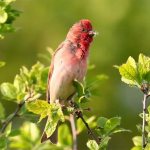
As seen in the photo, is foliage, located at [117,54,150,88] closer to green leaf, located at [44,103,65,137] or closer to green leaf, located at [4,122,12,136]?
green leaf, located at [44,103,65,137]

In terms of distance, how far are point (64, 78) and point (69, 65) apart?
141 millimetres

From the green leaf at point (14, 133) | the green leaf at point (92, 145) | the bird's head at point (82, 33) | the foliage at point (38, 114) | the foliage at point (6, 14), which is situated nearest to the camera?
the foliage at point (38, 114)

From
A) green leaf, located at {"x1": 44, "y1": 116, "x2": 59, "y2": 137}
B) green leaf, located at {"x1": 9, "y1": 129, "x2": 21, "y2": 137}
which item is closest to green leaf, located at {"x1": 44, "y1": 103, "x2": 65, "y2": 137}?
green leaf, located at {"x1": 44, "y1": 116, "x2": 59, "y2": 137}

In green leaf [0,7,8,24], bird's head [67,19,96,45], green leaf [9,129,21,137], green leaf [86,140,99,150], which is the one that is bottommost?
green leaf [86,140,99,150]

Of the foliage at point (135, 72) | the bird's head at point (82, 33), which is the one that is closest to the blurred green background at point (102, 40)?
the bird's head at point (82, 33)

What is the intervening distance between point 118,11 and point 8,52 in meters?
1.72

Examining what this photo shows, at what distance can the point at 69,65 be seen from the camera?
734cm

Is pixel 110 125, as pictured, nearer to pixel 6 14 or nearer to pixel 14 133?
pixel 14 133

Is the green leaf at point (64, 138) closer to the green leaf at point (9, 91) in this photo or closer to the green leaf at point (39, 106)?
A: the green leaf at point (39, 106)

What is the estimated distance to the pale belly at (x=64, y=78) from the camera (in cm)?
718

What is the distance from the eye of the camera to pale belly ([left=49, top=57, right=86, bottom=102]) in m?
7.18

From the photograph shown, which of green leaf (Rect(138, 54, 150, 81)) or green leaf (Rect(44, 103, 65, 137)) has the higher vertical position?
green leaf (Rect(138, 54, 150, 81))

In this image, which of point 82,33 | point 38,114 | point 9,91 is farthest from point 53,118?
point 82,33

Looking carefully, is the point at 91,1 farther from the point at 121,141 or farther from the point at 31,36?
the point at 121,141
